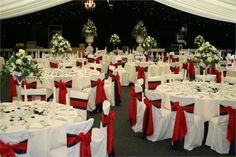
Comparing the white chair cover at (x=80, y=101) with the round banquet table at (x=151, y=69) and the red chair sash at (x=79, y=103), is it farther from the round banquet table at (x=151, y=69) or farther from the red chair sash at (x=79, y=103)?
the round banquet table at (x=151, y=69)

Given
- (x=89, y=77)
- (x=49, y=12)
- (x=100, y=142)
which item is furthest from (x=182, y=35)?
(x=100, y=142)

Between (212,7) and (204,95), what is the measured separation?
227 cm

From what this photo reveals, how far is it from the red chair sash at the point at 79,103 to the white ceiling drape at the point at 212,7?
2034 mm

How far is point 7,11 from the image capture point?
3680 millimetres

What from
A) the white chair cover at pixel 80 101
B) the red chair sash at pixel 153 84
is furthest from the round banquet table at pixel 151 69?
the white chair cover at pixel 80 101

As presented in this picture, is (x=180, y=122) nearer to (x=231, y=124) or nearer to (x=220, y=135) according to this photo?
(x=220, y=135)

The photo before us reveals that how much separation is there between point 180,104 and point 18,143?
2845 millimetres

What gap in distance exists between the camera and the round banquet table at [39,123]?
149 inches

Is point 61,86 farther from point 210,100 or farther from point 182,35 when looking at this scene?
point 182,35

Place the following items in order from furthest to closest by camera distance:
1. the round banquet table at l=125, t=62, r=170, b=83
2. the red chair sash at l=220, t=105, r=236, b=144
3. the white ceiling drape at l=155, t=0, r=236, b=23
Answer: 1. the round banquet table at l=125, t=62, r=170, b=83
2. the red chair sash at l=220, t=105, r=236, b=144
3. the white ceiling drape at l=155, t=0, r=236, b=23

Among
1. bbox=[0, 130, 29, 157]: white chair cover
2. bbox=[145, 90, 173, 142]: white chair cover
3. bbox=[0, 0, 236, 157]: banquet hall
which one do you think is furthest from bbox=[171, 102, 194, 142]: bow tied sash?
bbox=[0, 130, 29, 157]: white chair cover

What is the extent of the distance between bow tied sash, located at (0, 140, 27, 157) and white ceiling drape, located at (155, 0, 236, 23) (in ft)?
7.49

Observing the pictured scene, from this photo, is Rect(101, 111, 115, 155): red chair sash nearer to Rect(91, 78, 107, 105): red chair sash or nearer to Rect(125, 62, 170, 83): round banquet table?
Rect(91, 78, 107, 105): red chair sash

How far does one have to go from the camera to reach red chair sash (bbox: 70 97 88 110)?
5.19m
